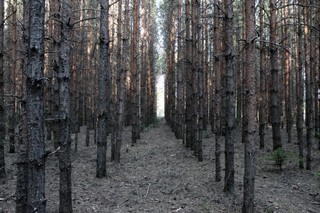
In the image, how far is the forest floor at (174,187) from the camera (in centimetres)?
630

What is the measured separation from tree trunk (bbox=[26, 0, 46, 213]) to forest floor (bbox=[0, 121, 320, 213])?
184 cm

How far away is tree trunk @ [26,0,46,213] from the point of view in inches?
118

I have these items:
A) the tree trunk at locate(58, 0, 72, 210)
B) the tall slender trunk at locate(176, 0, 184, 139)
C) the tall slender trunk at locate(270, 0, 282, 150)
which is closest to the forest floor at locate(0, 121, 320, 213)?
the tree trunk at locate(58, 0, 72, 210)

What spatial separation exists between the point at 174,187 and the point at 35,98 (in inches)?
207

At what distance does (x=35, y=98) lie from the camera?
9.89ft

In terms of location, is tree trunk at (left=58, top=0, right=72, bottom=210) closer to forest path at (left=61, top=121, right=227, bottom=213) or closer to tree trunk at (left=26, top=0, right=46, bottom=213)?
forest path at (left=61, top=121, right=227, bottom=213)

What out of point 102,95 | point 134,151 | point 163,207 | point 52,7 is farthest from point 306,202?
point 52,7

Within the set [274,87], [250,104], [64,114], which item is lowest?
[64,114]

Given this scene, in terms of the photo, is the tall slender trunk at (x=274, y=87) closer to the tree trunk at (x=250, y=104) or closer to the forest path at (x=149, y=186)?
the forest path at (x=149, y=186)

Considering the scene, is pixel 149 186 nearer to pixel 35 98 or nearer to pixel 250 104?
pixel 250 104

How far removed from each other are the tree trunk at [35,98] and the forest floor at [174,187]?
6.05 feet

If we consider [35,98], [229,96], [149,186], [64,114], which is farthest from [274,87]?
[35,98]

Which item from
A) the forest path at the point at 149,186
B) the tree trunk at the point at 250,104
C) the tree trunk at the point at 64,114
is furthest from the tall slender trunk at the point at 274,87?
the tree trunk at the point at 64,114

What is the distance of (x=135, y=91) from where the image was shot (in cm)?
1541
